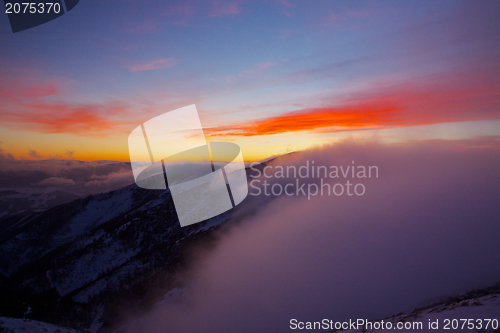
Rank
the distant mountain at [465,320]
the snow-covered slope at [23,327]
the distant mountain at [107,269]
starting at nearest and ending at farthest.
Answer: the distant mountain at [465,320] → the snow-covered slope at [23,327] → the distant mountain at [107,269]

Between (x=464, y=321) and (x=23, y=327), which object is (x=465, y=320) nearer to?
(x=464, y=321)

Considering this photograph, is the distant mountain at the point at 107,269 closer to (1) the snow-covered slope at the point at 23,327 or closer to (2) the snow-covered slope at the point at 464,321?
(1) the snow-covered slope at the point at 23,327

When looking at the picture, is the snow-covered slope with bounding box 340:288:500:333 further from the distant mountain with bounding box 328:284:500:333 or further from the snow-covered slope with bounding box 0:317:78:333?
the snow-covered slope with bounding box 0:317:78:333

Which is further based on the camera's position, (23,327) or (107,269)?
(107,269)

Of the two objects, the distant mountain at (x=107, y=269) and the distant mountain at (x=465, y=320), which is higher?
the distant mountain at (x=465, y=320)

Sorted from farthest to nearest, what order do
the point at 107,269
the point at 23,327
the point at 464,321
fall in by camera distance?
1. the point at 107,269
2. the point at 23,327
3. the point at 464,321

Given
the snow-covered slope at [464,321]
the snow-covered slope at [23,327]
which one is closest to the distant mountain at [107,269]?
the snow-covered slope at [23,327]

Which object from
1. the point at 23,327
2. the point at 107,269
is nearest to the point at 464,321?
the point at 23,327

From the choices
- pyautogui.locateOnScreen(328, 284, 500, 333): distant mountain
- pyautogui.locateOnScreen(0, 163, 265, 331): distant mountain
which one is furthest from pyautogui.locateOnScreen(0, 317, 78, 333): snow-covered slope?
pyautogui.locateOnScreen(328, 284, 500, 333): distant mountain

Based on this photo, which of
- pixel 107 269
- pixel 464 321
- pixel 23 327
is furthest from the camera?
pixel 107 269

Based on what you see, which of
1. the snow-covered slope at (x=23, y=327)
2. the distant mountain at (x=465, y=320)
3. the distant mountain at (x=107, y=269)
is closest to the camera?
the distant mountain at (x=465, y=320)

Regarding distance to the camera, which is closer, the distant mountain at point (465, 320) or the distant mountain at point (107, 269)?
the distant mountain at point (465, 320)

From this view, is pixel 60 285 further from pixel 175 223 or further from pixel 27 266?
pixel 27 266

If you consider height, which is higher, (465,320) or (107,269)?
(465,320)
